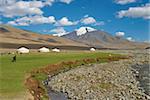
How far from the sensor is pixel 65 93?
1649 inches

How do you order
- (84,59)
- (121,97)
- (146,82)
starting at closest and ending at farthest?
(121,97) → (146,82) → (84,59)

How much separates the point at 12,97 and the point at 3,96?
916 mm

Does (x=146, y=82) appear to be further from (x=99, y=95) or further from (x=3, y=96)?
(x=3, y=96)

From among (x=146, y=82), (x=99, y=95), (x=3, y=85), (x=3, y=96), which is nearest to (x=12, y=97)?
(x=3, y=96)

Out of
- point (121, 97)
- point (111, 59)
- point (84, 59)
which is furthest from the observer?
point (111, 59)

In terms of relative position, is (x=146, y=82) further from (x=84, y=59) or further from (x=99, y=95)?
(x=84, y=59)

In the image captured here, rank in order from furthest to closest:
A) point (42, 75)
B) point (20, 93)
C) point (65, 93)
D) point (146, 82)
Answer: point (42, 75) → point (146, 82) → point (65, 93) → point (20, 93)

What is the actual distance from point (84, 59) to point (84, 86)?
4416 cm

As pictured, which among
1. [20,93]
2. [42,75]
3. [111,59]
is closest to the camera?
[20,93]

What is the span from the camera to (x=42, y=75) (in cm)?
5859

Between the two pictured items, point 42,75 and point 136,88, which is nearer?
point 136,88

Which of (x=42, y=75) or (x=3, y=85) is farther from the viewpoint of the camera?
(x=42, y=75)

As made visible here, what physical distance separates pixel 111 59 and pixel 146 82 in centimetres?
5223

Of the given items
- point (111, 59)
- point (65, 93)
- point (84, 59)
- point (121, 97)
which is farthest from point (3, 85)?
point (111, 59)
